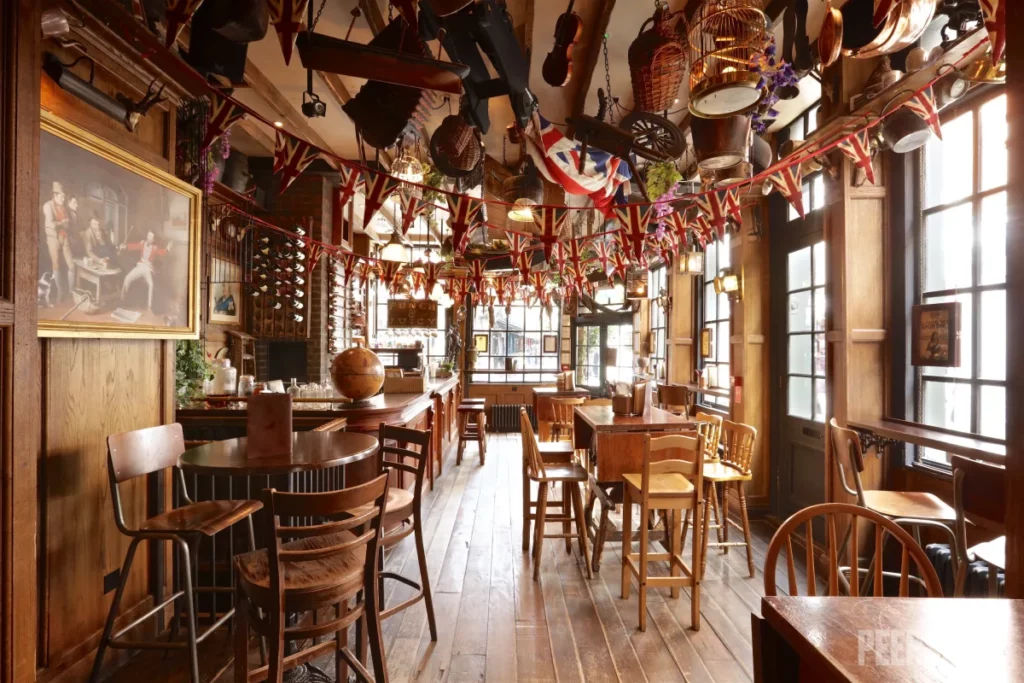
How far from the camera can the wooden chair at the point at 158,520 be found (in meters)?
2.08

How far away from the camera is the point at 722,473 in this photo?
3.56 meters

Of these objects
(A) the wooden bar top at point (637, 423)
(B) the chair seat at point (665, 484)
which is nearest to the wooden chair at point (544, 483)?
(A) the wooden bar top at point (637, 423)

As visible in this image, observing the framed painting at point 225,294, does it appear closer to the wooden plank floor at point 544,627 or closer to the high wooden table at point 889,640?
the wooden plank floor at point 544,627

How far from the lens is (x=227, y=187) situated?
5270 millimetres

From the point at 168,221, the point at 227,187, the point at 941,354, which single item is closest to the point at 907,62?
the point at 941,354

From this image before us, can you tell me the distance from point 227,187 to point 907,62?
17.9 ft

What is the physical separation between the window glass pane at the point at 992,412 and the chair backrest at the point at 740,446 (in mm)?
1158

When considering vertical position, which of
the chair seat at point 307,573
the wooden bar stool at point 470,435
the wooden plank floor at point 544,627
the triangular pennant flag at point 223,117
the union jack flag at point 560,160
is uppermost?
the union jack flag at point 560,160


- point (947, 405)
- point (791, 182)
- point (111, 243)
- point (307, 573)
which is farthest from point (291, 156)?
point (947, 405)

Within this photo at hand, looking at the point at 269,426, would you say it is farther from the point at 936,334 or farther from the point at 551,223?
the point at 936,334

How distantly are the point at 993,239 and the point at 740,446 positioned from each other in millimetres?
1822

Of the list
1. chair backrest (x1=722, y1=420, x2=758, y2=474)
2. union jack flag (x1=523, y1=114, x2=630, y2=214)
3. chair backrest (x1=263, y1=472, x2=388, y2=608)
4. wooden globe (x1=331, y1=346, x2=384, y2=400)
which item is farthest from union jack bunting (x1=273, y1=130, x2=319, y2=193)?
chair backrest (x1=722, y1=420, x2=758, y2=474)

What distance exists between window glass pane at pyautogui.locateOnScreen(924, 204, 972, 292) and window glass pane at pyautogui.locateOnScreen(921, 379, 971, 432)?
57 cm

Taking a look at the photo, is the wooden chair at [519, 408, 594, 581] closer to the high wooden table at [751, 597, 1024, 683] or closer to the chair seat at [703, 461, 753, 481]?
the chair seat at [703, 461, 753, 481]
